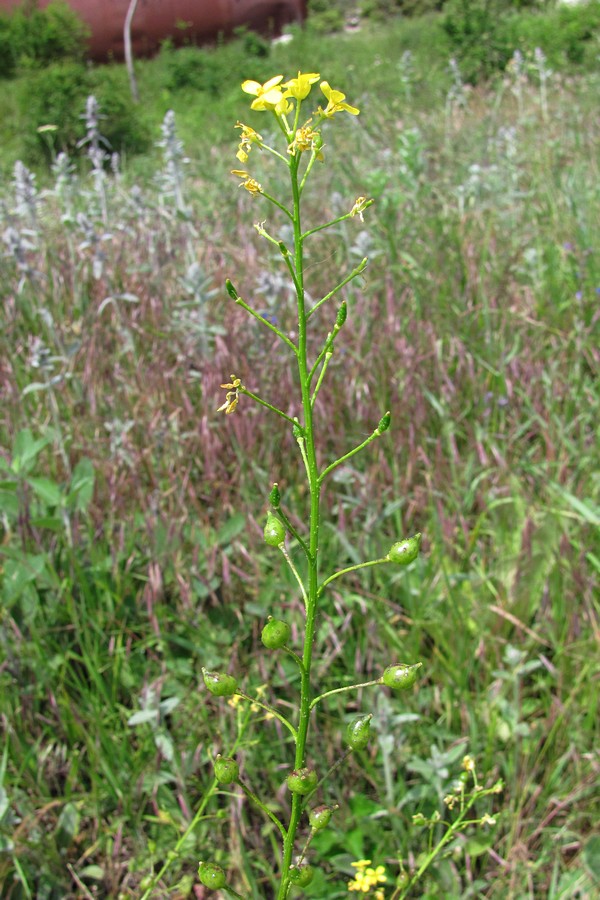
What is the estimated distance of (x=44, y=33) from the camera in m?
14.8

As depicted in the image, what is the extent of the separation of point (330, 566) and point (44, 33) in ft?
52.4

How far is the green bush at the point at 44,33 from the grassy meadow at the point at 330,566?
1404cm

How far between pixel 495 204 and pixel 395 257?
0.90 metres

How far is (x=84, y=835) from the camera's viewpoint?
4.71 ft

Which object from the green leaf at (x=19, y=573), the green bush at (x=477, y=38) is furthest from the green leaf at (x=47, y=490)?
the green bush at (x=477, y=38)

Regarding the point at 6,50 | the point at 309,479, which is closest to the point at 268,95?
the point at 309,479

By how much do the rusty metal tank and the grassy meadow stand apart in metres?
15.8

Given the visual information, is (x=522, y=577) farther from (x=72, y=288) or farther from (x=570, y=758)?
(x=72, y=288)

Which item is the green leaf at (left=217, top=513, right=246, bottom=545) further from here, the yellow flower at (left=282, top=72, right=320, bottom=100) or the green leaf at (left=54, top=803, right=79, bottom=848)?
the yellow flower at (left=282, top=72, right=320, bottom=100)

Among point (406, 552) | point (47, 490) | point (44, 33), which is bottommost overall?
point (47, 490)

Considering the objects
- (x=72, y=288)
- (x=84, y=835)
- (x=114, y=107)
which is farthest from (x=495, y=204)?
(x=114, y=107)

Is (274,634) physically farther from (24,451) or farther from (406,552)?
(24,451)

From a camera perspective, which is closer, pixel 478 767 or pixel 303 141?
pixel 303 141

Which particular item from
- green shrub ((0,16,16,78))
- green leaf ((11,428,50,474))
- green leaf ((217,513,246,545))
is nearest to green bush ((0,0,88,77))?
green shrub ((0,16,16,78))
